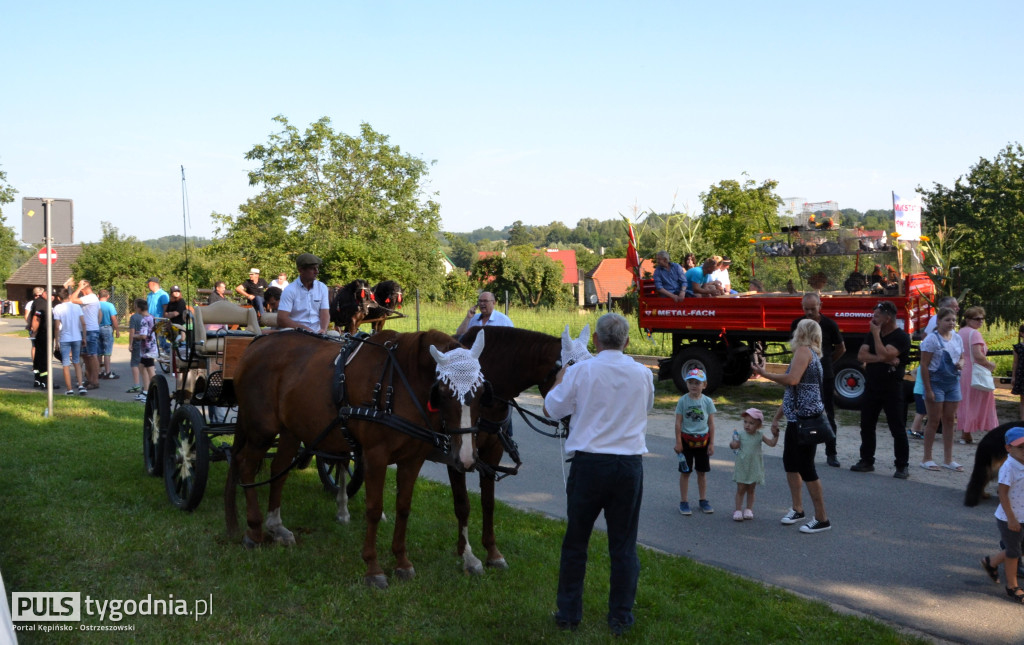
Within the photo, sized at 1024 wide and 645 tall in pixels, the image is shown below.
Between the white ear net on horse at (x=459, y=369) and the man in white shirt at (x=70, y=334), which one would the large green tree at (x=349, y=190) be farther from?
A: the white ear net on horse at (x=459, y=369)

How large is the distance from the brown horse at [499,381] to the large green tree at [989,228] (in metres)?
12.2

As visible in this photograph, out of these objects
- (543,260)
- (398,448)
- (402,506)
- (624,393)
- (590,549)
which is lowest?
(590,549)

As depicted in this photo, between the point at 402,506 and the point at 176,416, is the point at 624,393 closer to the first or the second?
the point at 402,506

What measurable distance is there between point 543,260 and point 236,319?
45.8m

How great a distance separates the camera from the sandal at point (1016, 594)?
17.8ft

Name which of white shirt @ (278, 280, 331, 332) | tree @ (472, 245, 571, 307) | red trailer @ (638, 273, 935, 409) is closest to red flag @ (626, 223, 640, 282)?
red trailer @ (638, 273, 935, 409)

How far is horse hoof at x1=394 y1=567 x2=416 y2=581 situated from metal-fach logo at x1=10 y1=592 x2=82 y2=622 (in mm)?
1929

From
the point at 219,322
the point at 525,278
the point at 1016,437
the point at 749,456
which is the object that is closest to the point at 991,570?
the point at 1016,437

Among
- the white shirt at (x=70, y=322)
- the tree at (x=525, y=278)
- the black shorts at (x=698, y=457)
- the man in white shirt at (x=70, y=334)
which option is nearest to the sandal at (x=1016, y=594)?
the black shorts at (x=698, y=457)

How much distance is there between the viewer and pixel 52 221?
37.8 ft

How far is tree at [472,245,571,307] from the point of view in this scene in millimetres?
51125

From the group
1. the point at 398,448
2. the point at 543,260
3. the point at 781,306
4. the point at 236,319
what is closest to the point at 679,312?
the point at 781,306

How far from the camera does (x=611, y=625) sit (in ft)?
15.8

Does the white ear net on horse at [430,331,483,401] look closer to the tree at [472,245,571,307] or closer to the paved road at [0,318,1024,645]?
the paved road at [0,318,1024,645]
